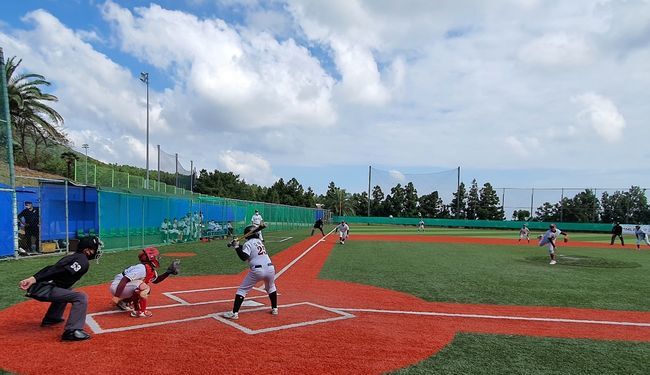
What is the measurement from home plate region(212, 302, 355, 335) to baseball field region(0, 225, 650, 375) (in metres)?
0.02

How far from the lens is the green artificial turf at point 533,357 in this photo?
501 cm

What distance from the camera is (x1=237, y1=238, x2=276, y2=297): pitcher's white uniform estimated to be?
23.5ft

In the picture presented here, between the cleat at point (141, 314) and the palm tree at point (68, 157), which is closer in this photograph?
the cleat at point (141, 314)

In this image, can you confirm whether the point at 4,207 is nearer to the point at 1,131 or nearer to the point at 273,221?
the point at 1,131

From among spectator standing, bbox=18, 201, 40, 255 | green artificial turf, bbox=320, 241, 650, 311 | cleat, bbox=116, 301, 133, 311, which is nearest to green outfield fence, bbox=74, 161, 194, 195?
spectator standing, bbox=18, 201, 40, 255

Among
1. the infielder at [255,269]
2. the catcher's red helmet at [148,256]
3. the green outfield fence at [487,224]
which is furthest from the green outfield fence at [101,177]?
the green outfield fence at [487,224]

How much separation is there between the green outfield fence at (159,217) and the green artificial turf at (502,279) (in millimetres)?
9458

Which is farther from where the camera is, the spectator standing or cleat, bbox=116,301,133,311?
the spectator standing

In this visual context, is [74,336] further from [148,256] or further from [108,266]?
[108,266]

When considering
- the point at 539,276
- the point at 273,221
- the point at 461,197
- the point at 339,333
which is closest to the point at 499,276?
the point at 539,276

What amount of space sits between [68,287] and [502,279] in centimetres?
1103

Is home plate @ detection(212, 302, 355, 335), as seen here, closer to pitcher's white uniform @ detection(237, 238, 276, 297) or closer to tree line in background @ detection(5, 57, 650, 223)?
pitcher's white uniform @ detection(237, 238, 276, 297)

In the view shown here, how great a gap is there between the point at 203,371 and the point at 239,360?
0.48 metres

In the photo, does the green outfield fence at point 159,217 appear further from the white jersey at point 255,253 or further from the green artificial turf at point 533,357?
the green artificial turf at point 533,357
